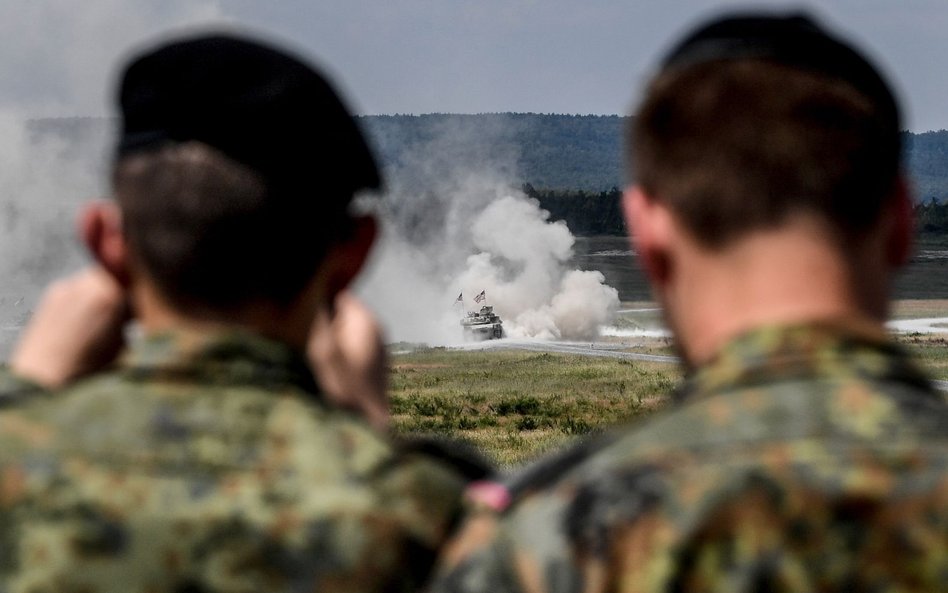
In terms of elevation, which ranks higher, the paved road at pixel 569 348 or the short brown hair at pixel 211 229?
the short brown hair at pixel 211 229

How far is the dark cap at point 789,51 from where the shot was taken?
3018 mm

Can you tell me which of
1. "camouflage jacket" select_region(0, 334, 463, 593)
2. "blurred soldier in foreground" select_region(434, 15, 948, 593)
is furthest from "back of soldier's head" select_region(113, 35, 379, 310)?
"blurred soldier in foreground" select_region(434, 15, 948, 593)

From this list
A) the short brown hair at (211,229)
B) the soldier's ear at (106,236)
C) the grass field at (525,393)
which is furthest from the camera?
the grass field at (525,393)

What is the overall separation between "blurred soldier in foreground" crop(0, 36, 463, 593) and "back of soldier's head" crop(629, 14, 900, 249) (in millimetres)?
755

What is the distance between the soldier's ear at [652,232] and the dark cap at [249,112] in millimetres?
675

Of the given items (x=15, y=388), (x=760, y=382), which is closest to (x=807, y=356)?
(x=760, y=382)

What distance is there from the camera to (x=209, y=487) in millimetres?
3102

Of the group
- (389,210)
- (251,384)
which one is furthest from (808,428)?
(389,210)

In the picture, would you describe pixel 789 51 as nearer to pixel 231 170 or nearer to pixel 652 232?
pixel 652 232

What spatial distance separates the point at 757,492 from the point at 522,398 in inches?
1634

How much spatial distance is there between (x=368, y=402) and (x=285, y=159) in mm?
655

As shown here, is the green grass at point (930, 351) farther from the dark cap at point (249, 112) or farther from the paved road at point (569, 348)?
the dark cap at point (249, 112)

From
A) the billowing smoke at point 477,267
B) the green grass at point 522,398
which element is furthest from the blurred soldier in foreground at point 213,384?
the billowing smoke at point 477,267

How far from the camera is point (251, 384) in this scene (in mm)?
3242
